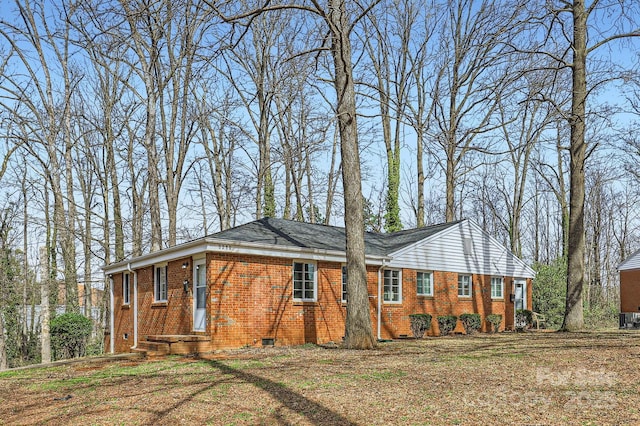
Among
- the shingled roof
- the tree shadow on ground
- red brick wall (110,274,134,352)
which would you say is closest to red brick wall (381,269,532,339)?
the shingled roof

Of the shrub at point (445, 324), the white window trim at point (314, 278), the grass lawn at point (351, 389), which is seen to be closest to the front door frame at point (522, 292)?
the shrub at point (445, 324)

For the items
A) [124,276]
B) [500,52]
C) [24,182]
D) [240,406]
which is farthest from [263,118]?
[240,406]

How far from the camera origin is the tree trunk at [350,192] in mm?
13133

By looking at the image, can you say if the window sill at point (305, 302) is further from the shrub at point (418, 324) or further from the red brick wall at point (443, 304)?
the shrub at point (418, 324)

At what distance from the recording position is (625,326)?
21250 millimetres

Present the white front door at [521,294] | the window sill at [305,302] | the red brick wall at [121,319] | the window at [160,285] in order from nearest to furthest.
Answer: the window sill at [305,302] → the window at [160,285] → the red brick wall at [121,319] → the white front door at [521,294]

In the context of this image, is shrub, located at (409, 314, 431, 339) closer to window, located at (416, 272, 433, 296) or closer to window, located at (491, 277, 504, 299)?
window, located at (416, 272, 433, 296)

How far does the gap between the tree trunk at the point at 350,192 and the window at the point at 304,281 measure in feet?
10.4

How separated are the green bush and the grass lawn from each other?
9.01m

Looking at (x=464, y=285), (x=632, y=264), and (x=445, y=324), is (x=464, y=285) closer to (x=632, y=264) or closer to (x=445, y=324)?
(x=445, y=324)

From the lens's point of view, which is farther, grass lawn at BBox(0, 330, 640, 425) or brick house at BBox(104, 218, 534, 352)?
brick house at BBox(104, 218, 534, 352)

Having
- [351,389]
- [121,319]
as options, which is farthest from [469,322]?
[351,389]

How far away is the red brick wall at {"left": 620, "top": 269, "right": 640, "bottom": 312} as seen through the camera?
2697 centimetres

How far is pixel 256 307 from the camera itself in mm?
15117
